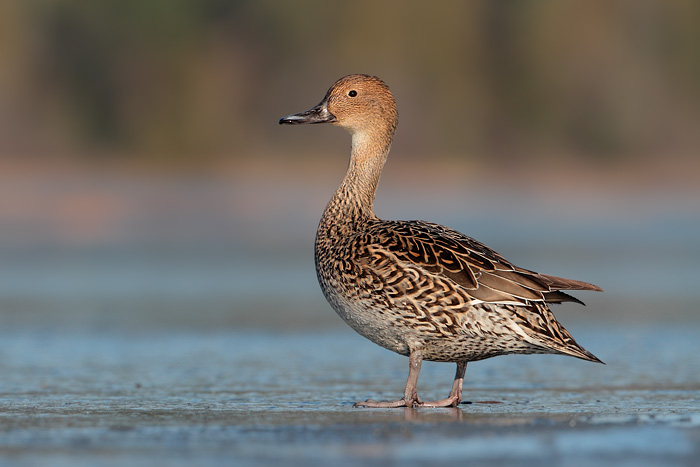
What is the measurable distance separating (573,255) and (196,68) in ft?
69.3

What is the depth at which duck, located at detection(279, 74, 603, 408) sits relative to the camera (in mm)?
5953

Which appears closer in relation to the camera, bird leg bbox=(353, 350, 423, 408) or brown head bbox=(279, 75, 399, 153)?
bird leg bbox=(353, 350, 423, 408)

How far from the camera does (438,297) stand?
598 centimetres

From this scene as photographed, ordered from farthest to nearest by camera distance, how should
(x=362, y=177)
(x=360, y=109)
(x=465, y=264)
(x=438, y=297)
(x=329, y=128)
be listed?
(x=329, y=128)
(x=360, y=109)
(x=362, y=177)
(x=465, y=264)
(x=438, y=297)

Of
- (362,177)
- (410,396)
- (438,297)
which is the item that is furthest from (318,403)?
(362,177)

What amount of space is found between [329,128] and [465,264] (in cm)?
2640

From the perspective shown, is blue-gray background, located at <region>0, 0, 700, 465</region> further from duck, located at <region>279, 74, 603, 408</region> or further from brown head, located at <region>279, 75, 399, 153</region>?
brown head, located at <region>279, 75, 399, 153</region>

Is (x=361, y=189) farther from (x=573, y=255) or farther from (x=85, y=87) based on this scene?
(x=85, y=87)

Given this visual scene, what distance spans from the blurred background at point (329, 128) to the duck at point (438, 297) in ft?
35.4

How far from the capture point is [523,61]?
3791 centimetres

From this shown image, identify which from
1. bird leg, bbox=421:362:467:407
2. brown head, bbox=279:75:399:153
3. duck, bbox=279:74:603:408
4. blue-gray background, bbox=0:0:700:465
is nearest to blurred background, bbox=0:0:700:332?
blue-gray background, bbox=0:0:700:465

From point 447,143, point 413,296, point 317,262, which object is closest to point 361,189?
point 317,262

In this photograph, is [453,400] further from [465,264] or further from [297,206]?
[297,206]

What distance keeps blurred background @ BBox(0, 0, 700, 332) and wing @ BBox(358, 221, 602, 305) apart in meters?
10.8
